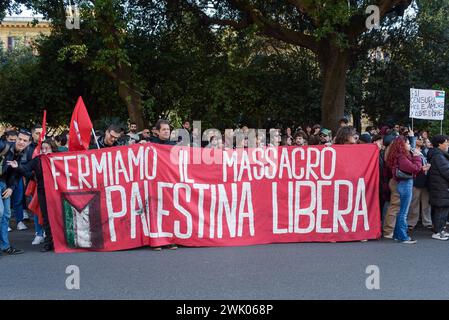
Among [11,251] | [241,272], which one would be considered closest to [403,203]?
[241,272]

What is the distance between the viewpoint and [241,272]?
5.85 metres

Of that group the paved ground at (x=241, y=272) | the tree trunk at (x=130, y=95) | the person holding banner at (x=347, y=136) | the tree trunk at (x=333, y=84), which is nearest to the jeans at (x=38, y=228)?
the paved ground at (x=241, y=272)

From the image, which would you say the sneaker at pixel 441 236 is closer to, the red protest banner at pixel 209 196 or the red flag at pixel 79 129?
the red protest banner at pixel 209 196

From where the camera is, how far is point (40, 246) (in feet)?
25.0

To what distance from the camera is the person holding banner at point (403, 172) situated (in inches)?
291

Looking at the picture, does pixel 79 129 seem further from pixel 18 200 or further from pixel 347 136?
pixel 347 136

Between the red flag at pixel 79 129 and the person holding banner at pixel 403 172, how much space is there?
177 inches

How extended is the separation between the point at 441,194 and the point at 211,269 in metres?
4.05

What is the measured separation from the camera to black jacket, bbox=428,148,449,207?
7.88m

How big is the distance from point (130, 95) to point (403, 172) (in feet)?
Result: 34.0

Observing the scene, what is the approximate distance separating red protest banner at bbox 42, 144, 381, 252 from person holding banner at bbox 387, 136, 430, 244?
0.99 feet

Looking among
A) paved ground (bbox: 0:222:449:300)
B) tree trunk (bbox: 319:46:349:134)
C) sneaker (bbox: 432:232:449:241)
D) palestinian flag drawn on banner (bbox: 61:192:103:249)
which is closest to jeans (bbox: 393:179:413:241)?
paved ground (bbox: 0:222:449:300)
